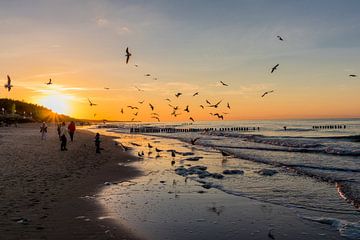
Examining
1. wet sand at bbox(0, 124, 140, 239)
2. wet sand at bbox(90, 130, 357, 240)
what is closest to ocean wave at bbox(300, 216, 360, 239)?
wet sand at bbox(90, 130, 357, 240)

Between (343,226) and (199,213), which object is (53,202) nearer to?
(199,213)

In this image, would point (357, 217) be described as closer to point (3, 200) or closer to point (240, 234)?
point (240, 234)

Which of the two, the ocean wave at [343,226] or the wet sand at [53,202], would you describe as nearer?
the wet sand at [53,202]

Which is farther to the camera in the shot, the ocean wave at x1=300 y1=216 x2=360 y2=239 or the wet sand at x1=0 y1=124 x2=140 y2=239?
the ocean wave at x1=300 y1=216 x2=360 y2=239

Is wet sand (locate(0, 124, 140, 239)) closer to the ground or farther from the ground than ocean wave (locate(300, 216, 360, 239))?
farther from the ground

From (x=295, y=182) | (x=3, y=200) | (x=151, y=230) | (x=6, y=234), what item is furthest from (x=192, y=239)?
(x=295, y=182)

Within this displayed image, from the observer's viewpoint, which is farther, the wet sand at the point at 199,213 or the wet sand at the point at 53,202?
the wet sand at the point at 199,213

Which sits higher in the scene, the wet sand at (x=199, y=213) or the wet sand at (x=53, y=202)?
the wet sand at (x=53, y=202)

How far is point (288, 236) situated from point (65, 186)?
9.01 metres

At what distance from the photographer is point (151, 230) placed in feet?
29.0

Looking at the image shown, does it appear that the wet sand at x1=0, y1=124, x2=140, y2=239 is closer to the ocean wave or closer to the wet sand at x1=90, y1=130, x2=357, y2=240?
the wet sand at x1=90, y1=130, x2=357, y2=240

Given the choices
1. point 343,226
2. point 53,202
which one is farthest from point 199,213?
point 53,202

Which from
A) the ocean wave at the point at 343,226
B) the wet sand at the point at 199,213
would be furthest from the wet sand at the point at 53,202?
the ocean wave at the point at 343,226

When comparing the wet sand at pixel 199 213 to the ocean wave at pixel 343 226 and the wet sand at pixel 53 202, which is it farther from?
the wet sand at pixel 53 202
